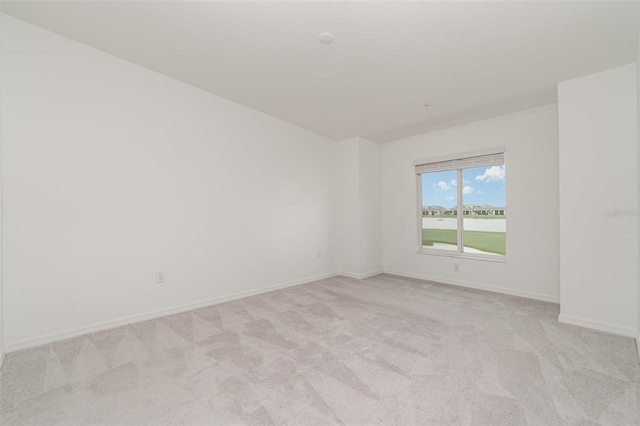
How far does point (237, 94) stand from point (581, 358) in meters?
4.41

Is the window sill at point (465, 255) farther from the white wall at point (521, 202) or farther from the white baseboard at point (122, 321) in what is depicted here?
the white baseboard at point (122, 321)

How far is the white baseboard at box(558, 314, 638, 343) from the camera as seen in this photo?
2650 mm

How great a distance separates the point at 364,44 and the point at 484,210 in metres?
3.35

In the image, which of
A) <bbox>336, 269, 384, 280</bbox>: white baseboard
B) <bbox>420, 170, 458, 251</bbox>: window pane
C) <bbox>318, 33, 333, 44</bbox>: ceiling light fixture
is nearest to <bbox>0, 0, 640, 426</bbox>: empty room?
<bbox>318, 33, 333, 44</bbox>: ceiling light fixture

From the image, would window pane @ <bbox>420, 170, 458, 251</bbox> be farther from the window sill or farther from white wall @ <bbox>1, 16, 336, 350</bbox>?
white wall @ <bbox>1, 16, 336, 350</bbox>

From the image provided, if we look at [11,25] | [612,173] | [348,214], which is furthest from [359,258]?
[11,25]

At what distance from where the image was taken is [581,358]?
221 centimetres

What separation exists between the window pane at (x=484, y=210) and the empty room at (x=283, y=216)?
0.14 feet

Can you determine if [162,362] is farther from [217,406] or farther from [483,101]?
[483,101]

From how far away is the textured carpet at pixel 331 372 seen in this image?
160cm

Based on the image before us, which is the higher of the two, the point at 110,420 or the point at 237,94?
the point at 237,94

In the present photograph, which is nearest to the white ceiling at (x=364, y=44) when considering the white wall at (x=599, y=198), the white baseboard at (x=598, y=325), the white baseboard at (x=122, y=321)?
the white wall at (x=599, y=198)

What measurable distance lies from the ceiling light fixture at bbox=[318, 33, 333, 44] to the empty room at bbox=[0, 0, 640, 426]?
0.02 metres

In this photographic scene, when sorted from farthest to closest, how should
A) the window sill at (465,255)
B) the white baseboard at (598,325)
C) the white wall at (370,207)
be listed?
the white wall at (370,207) < the window sill at (465,255) < the white baseboard at (598,325)
